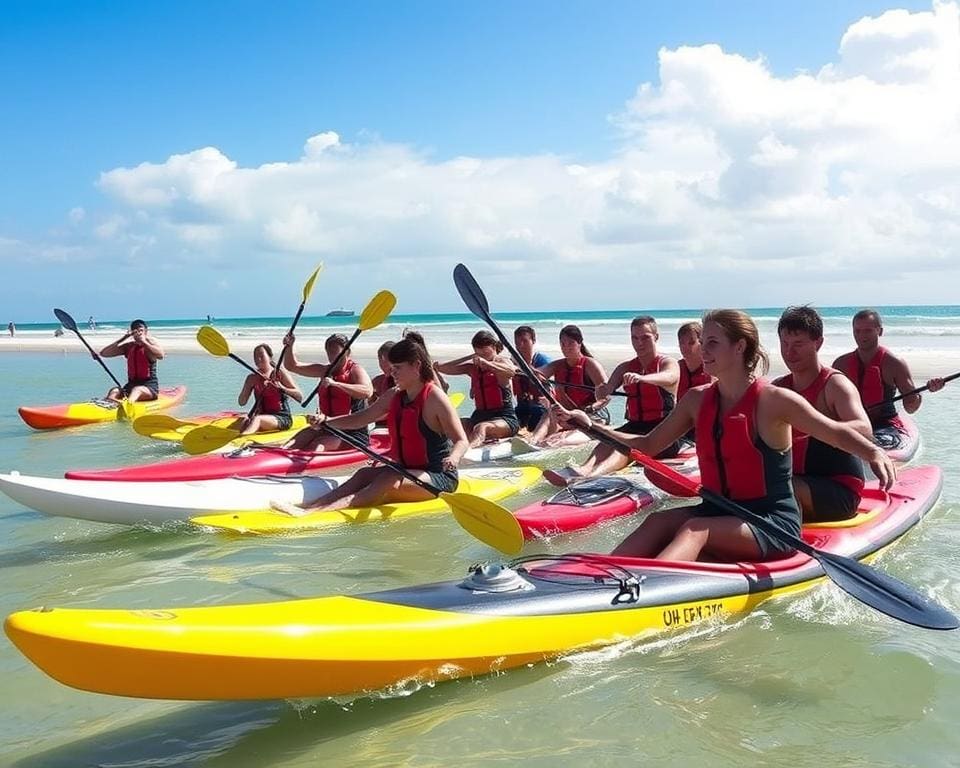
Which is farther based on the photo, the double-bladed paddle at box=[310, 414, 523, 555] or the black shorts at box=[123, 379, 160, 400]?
the black shorts at box=[123, 379, 160, 400]

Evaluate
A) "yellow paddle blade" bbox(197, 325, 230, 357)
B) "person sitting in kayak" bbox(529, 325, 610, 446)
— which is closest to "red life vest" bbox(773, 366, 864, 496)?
"person sitting in kayak" bbox(529, 325, 610, 446)

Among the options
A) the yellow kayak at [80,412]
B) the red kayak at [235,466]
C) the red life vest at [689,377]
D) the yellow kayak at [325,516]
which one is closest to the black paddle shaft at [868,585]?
the yellow kayak at [325,516]

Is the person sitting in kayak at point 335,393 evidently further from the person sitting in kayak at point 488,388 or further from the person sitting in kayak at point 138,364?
the person sitting in kayak at point 138,364

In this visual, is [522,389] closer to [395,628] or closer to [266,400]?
[266,400]

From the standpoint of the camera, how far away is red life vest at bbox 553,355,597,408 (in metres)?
8.78

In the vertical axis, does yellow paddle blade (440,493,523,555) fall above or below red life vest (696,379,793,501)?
below

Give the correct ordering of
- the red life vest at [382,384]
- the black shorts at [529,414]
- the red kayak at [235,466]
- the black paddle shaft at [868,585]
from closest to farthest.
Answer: the black paddle shaft at [868,585] < the red kayak at [235,466] < the red life vest at [382,384] < the black shorts at [529,414]

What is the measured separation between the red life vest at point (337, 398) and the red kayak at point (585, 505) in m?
2.71

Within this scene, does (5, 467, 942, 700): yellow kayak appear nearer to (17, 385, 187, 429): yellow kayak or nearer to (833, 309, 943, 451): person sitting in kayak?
(833, 309, 943, 451): person sitting in kayak

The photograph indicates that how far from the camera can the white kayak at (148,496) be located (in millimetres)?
5387

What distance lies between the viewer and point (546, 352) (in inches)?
1000

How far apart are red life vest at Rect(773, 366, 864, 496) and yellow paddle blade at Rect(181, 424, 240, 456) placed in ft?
12.7

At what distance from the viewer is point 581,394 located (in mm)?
8883

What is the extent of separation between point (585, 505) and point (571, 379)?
3.16 m
